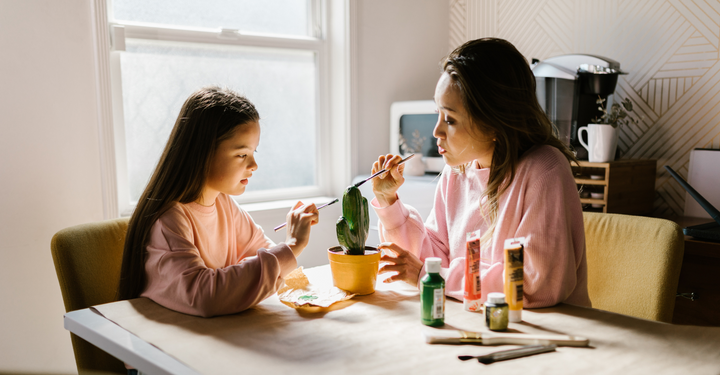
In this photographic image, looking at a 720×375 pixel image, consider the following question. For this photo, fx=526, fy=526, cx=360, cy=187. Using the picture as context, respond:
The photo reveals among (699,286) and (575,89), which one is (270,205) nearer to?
(575,89)

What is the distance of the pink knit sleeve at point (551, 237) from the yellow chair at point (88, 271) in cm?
97

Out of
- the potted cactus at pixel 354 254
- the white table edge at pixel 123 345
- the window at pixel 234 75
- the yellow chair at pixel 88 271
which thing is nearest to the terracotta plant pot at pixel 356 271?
the potted cactus at pixel 354 254

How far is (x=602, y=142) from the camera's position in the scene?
194 centimetres

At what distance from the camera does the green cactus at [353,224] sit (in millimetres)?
1126

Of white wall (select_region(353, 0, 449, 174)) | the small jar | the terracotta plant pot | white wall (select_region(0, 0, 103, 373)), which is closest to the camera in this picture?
the small jar

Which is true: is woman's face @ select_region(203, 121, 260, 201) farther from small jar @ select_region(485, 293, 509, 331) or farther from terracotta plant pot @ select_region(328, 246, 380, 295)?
small jar @ select_region(485, 293, 509, 331)

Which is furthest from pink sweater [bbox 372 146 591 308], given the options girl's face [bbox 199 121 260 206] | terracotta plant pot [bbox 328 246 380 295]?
girl's face [bbox 199 121 260 206]

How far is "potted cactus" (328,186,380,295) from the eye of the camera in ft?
3.69

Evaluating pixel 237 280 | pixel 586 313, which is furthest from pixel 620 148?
pixel 237 280

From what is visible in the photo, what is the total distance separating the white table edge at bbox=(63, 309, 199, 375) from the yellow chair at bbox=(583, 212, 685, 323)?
1.01 metres

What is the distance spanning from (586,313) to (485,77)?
1.68 feet

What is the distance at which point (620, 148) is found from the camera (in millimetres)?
2221

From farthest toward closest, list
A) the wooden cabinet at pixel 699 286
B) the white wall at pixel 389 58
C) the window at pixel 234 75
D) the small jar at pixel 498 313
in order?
1. the white wall at pixel 389 58
2. the window at pixel 234 75
3. the wooden cabinet at pixel 699 286
4. the small jar at pixel 498 313

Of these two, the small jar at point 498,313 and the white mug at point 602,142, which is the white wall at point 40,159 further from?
the white mug at point 602,142
